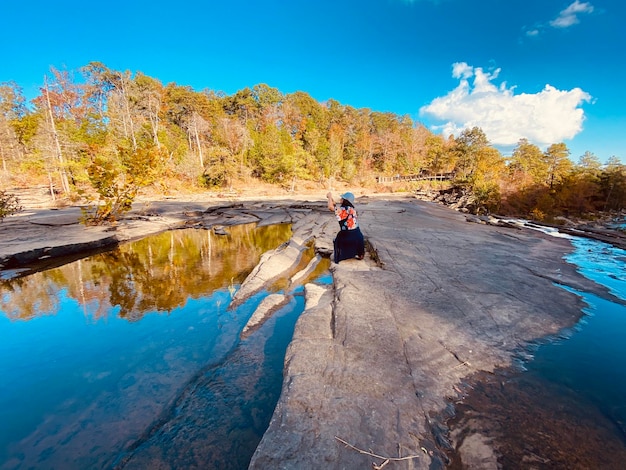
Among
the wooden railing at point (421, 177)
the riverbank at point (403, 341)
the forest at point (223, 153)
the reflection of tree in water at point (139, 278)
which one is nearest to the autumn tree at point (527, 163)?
the forest at point (223, 153)

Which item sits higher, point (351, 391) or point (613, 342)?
point (351, 391)

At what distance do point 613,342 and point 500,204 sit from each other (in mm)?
25179

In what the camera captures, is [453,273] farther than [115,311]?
Yes

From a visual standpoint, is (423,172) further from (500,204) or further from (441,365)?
(441,365)

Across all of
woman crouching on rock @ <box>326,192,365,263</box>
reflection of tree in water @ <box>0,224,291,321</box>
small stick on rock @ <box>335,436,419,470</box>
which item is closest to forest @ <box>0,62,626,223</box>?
reflection of tree in water @ <box>0,224,291,321</box>

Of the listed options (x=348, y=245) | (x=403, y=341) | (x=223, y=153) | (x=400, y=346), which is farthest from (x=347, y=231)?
(x=223, y=153)

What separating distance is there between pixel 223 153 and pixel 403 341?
110 ft

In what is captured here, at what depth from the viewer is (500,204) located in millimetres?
25688

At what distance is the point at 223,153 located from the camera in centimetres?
3319

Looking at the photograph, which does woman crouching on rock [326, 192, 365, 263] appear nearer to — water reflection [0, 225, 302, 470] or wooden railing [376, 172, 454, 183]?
water reflection [0, 225, 302, 470]

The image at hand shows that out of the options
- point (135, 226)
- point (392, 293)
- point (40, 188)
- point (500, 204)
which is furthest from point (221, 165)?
point (392, 293)

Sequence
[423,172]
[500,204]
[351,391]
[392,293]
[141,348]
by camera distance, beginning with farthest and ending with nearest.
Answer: [423,172] → [500,204] → [392,293] → [141,348] → [351,391]

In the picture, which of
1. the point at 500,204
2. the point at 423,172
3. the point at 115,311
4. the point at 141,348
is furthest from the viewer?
the point at 423,172

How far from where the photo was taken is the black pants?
22.9 feet
